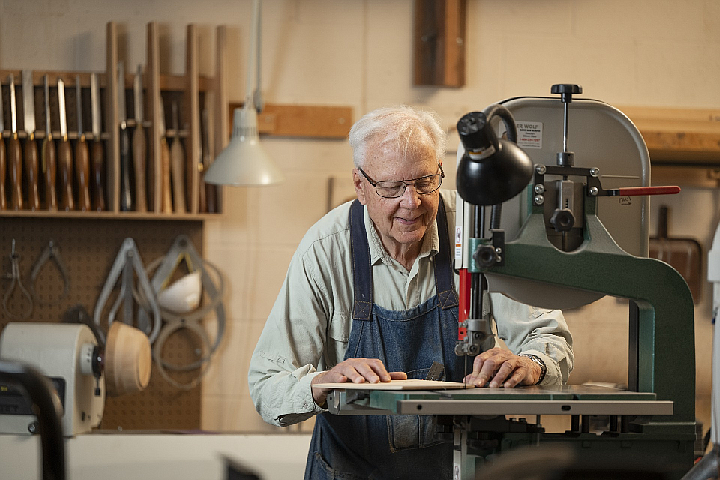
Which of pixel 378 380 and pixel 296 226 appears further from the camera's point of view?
pixel 296 226

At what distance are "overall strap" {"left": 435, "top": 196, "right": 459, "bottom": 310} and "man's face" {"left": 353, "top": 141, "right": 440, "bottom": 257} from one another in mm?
59

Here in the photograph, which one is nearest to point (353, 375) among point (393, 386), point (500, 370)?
point (393, 386)

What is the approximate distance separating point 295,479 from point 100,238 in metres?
1.74

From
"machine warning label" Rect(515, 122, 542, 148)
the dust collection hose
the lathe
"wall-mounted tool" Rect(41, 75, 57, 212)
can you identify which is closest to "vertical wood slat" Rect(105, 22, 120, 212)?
"wall-mounted tool" Rect(41, 75, 57, 212)

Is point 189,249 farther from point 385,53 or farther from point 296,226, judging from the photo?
point 385,53

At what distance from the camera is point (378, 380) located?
1681 mm

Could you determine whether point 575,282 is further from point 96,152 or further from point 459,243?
point 96,152

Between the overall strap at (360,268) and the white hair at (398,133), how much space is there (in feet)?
0.53

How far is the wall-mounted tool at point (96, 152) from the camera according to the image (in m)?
3.61

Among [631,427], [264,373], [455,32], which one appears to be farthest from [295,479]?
[455,32]

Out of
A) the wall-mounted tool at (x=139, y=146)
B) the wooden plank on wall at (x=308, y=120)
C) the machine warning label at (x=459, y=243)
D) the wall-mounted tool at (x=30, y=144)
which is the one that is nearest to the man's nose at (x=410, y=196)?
the machine warning label at (x=459, y=243)

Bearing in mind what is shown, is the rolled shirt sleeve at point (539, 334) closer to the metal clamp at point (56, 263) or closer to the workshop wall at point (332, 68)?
the workshop wall at point (332, 68)

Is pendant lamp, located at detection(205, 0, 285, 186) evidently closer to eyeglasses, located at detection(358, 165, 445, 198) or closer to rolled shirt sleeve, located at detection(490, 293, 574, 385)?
eyeglasses, located at detection(358, 165, 445, 198)

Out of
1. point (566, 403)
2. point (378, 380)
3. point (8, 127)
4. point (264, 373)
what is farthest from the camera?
point (8, 127)
